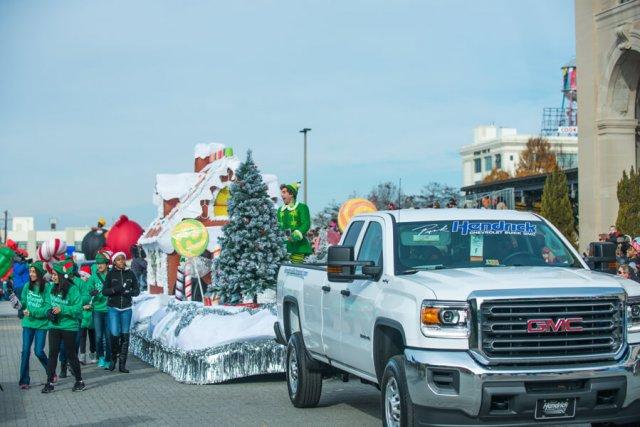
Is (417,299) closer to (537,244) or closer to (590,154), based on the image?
(537,244)

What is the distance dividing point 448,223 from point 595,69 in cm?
2632

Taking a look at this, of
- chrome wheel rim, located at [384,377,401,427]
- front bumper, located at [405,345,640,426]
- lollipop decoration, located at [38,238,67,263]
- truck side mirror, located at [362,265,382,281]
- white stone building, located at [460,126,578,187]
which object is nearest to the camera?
front bumper, located at [405,345,640,426]

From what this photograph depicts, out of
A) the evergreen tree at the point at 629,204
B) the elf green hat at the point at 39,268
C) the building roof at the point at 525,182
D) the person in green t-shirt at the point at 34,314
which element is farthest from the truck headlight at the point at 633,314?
the building roof at the point at 525,182

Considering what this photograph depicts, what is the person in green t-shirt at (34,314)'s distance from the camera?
14.2 m

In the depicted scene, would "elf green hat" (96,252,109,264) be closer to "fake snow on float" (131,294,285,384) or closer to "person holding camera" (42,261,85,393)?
"fake snow on float" (131,294,285,384)

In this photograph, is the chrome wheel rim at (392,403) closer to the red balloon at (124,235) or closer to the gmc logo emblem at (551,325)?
the gmc logo emblem at (551,325)

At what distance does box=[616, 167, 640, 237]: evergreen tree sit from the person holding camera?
2060 cm

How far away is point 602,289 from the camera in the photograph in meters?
8.27

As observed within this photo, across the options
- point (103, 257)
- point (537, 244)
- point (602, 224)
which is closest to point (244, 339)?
point (103, 257)

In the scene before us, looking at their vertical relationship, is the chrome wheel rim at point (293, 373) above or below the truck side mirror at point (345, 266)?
below

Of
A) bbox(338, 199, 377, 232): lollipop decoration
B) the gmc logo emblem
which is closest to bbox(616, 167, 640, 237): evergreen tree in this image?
bbox(338, 199, 377, 232): lollipop decoration

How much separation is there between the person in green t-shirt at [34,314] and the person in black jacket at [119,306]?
2083 millimetres

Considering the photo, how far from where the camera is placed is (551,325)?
801 centimetres

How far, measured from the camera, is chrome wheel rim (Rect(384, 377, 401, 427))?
863 centimetres
